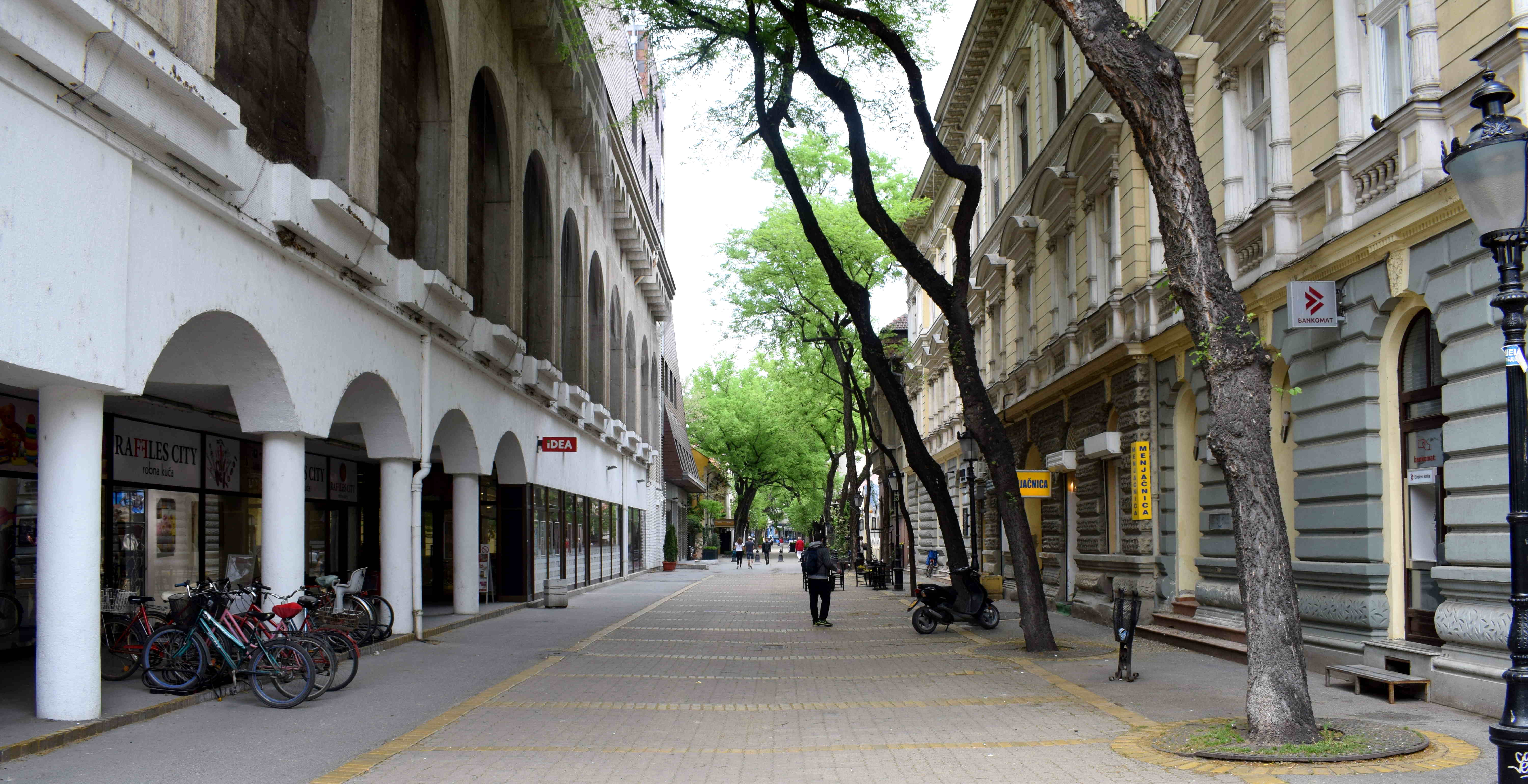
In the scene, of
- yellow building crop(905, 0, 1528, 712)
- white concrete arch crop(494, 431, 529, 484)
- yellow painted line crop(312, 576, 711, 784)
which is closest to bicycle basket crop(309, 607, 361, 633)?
yellow painted line crop(312, 576, 711, 784)

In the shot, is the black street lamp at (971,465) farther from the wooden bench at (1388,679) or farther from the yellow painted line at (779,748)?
the yellow painted line at (779,748)

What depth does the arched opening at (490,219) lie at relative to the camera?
70.5ft

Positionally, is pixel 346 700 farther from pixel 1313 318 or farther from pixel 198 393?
pixel 1313 318

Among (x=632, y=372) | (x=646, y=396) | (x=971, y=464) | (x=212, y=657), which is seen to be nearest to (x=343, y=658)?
(x=212, y=657)

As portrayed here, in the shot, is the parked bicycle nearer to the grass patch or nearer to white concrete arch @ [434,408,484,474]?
white concrete arch @ [434,408,484,474]

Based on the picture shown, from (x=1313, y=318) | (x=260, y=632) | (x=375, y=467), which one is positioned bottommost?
(x=260, y=632)

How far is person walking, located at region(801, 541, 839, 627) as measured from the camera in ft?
66.5

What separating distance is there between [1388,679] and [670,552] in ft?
139

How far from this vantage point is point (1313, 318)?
478 inches

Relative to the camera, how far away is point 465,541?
66.9 ft

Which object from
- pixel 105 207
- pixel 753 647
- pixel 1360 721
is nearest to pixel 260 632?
pixel 105 207

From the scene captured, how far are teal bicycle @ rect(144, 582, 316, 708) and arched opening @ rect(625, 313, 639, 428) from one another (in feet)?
97.5

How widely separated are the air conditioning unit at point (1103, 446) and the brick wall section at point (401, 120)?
11121 mm

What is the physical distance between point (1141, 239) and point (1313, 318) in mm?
6019
